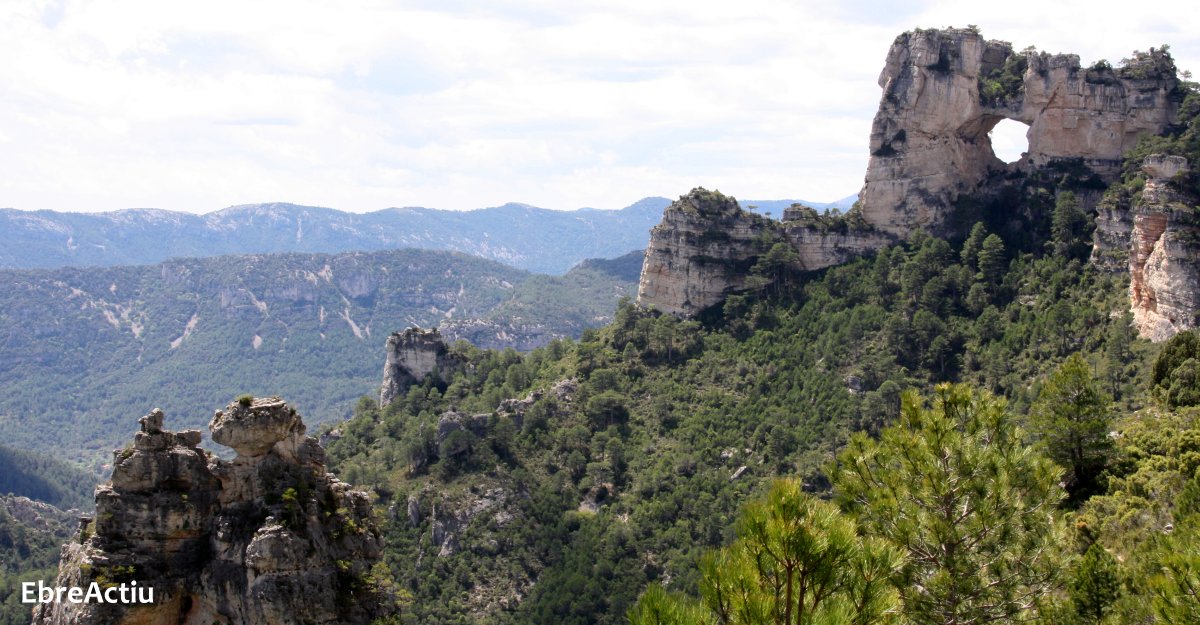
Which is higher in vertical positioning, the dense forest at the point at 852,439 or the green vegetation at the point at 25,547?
the dense forest at the point at 852,439

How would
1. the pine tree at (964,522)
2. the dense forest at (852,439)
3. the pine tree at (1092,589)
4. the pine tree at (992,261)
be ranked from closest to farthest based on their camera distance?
the pine tree at (964,522) < the dense forest at (852,439) < the pine tree at (1092,589) < the pine tree at (992,261)

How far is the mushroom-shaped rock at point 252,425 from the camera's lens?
23.9 meters

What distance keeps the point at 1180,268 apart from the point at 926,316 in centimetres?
1660

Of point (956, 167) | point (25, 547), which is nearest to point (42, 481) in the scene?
point (25, 547)

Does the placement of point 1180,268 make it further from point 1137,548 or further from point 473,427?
point 473,427

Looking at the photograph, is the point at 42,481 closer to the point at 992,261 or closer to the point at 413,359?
the point at 413,359

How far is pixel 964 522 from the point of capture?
1650cm

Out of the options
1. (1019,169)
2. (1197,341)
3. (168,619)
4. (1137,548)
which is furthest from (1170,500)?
(1019,169)

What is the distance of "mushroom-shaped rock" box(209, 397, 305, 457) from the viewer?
78.5 feet

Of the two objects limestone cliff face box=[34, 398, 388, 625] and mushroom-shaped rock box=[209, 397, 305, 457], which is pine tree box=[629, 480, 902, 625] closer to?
limestone cliff face box=[34, 398, 388, 625]

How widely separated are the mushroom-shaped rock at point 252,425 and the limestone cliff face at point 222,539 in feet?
0.09

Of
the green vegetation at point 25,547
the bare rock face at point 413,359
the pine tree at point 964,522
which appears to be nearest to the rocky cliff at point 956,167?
the bare rock face at point 413,359

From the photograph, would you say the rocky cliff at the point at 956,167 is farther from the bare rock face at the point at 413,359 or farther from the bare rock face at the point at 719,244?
the bare rock face at the point at 413,359

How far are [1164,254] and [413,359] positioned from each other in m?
55.2
